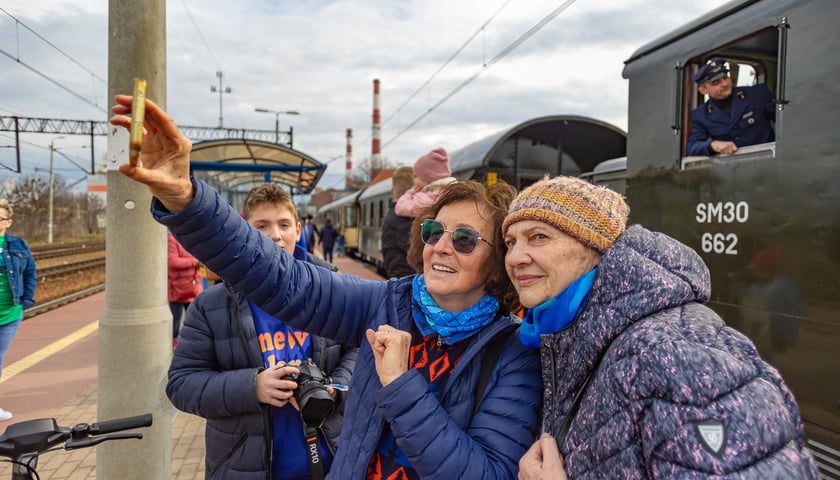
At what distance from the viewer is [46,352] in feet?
22.9

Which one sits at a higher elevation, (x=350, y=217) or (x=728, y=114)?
(x=728, y=114)

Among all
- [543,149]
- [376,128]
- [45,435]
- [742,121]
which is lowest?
[45,435]

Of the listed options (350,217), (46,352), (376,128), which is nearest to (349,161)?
(376,128)

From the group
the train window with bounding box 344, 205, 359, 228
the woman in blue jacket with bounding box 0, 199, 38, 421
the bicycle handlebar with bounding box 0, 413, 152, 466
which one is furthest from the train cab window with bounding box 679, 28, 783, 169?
the train window with bounding box 344, 205, 359, 228

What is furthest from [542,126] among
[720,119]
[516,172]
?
[720,119]

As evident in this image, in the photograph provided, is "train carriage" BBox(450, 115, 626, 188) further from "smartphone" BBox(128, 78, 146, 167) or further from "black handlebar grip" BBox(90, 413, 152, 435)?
"smartphone" BBox(128, 78, 146, 167)

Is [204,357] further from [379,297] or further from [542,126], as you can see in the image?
[542,126]

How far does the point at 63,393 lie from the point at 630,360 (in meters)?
6.09

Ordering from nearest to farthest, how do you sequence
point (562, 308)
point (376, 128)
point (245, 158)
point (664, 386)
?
point (664, 386), point (562, 308), point (245, 158), point (376, 128)

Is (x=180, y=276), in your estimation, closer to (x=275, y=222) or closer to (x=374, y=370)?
(x=275, y=222)

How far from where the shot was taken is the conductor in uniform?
3375mm

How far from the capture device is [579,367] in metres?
1.24

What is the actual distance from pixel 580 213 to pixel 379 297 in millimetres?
828

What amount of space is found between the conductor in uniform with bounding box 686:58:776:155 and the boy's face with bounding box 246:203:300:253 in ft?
8.55
